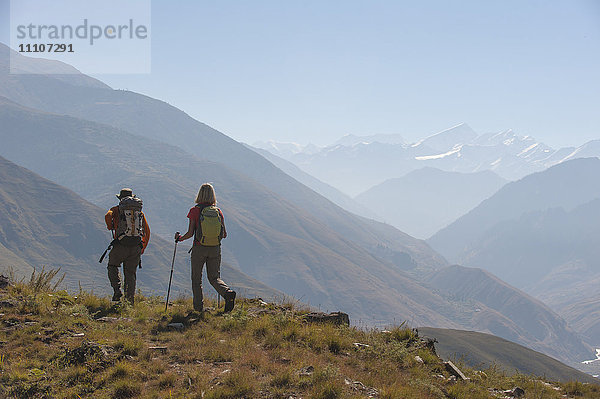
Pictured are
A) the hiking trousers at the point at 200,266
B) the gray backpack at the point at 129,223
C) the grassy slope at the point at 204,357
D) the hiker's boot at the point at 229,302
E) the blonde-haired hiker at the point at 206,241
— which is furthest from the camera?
the gray backpack at the point at 129,223

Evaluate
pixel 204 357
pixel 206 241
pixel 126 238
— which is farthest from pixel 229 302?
pixel 126 238

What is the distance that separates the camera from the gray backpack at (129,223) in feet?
39.0

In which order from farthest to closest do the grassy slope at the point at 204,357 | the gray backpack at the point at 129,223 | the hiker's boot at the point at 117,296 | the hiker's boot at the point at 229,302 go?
the hiker's boot at the point at 117,296, the gray backpack at the point at 129,223, the hiker's boot at the point at 229,302, the grassy slope at the point at 204,357

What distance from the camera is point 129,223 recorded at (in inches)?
471

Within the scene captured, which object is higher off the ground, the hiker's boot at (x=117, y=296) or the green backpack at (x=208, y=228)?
the green backpack at (x=208, y=228)

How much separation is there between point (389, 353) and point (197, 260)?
5461 mm

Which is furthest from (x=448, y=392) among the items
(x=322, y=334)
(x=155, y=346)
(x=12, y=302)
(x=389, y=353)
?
(x=12, y=302)

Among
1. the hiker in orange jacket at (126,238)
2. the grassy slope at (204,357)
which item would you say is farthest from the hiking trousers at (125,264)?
the grassy slope at (204,357)

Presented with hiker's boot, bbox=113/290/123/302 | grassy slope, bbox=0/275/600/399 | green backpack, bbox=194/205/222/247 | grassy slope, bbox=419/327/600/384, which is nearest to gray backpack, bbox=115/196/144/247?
hiker's boot, bbox=113/290/123/302

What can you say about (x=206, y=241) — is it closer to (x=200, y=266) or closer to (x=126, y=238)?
(x=200, y=266)

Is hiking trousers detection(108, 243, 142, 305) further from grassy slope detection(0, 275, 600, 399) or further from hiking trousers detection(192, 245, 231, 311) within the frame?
hiking trousers detection(192, 245, 231, 311)

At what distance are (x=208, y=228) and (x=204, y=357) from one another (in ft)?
12.4

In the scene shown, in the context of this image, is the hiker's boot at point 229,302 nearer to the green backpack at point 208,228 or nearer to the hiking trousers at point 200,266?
the hiking trousers at point 200,266

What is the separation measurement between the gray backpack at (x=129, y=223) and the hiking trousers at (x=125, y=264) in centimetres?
21
